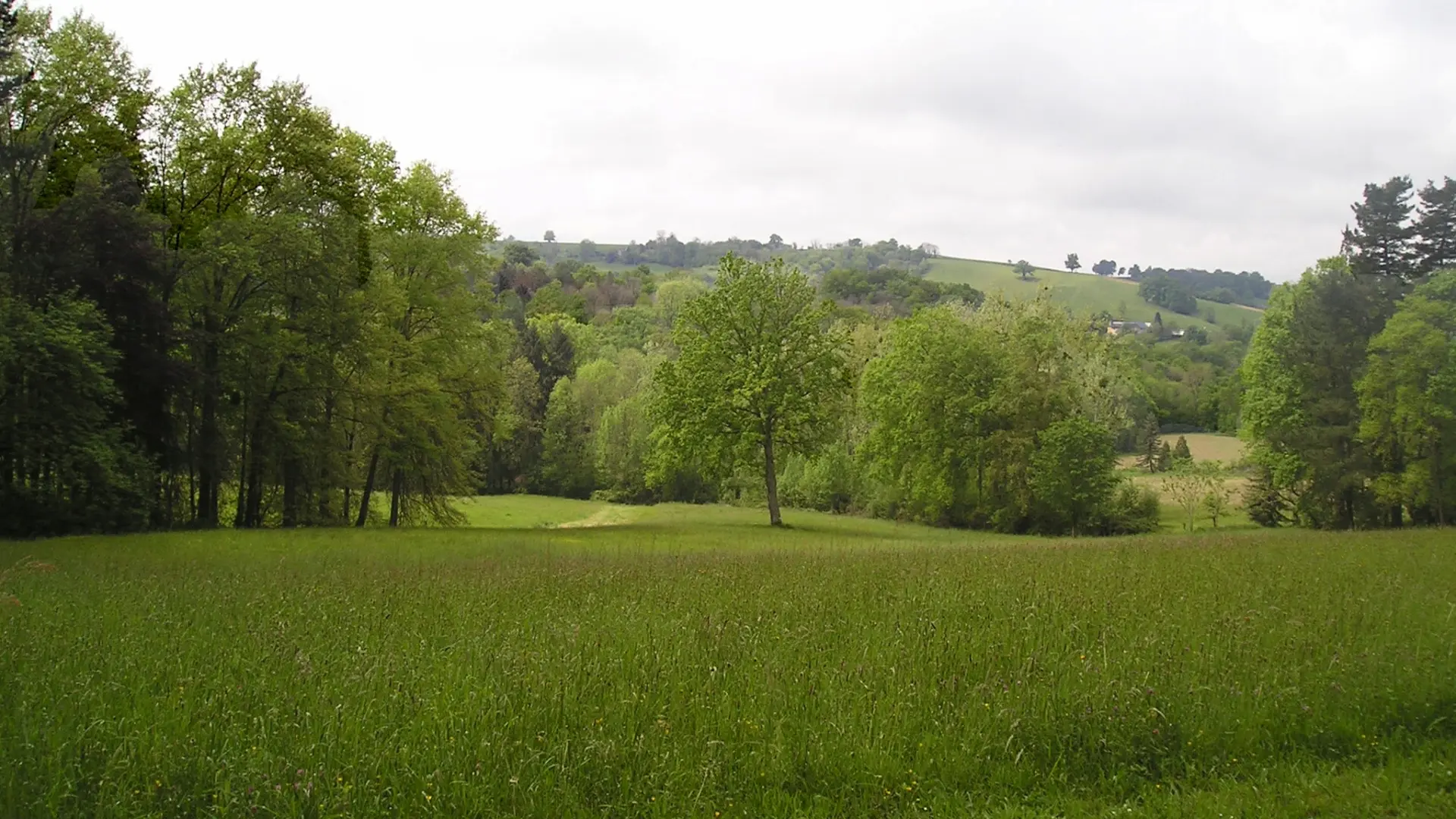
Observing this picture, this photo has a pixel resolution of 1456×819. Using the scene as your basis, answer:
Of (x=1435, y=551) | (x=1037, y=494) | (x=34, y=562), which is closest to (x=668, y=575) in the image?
(x=34, y=562)

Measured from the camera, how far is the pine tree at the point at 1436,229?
45.0 meters

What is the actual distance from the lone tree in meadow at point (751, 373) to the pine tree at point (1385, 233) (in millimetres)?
28768

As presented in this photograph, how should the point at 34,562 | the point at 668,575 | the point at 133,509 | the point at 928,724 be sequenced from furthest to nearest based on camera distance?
1. the point at 133,509
2. the point at 34,562
3. the point at 668,575
4. the point at 928,724

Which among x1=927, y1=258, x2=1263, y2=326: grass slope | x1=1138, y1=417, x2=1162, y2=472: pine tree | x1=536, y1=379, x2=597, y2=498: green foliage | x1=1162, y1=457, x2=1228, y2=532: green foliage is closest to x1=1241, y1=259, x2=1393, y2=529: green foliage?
x1=1162, y1=457, x2=1228, y2=532: green foliage

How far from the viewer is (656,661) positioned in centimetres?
770

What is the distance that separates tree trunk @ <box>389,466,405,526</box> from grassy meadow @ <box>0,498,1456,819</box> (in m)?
27.6

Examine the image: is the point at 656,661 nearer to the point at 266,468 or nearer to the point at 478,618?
the point at 478,618

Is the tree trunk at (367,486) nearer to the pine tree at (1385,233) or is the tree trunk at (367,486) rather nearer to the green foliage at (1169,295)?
the pine tree at (1385,233)

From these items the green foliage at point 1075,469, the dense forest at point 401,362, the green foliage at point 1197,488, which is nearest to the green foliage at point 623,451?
the dense forest at point 401,362

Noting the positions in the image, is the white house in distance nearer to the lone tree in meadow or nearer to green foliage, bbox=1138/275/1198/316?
green foliage, bbox=1138/275/1198/316

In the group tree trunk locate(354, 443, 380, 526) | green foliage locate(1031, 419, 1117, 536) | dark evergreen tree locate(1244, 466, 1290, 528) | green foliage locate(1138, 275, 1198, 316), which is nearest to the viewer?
tree trunk locate(354, 443, 380, 526)

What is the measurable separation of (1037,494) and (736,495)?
28627mm

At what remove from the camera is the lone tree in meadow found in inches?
1660

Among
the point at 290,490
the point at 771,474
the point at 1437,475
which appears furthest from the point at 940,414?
the point at 290,490
